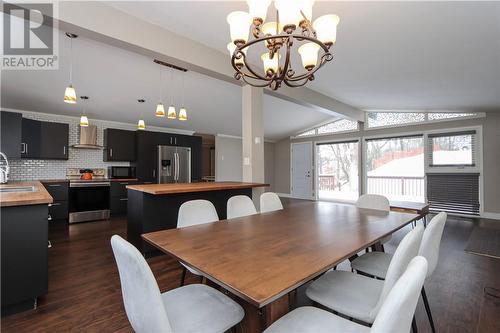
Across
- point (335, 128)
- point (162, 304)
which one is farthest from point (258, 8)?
point (335, 128)

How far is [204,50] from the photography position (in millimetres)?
2971

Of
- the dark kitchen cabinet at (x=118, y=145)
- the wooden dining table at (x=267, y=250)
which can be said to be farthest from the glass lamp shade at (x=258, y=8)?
the dark kitchen cabinet at (x=118, y=145)

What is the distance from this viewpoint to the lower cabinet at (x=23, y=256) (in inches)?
65.8

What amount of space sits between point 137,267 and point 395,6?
271 cm

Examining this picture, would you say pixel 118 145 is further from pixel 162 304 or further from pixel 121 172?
pixel 162 304

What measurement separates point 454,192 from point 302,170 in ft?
13.4

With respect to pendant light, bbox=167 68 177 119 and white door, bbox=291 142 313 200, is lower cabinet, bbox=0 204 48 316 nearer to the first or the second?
pendant light, bbox=167 68 177 119

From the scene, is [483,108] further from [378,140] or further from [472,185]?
[378,140]

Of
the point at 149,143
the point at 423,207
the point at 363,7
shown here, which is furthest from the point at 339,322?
the point at 149,143

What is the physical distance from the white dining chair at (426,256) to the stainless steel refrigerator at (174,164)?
4.87 meters

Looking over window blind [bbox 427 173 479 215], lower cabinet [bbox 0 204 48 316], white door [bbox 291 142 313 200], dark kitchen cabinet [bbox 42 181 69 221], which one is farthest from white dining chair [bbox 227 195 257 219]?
white door [bbox 291 142 313 200]

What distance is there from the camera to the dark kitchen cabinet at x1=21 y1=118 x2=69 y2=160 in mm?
4324

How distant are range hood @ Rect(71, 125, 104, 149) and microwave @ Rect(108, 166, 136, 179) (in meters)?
0.65

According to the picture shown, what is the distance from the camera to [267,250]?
1.22m
